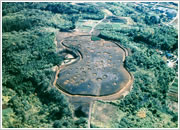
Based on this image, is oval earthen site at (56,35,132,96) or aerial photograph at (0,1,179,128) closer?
aerial photograph at (0,1,179,128)

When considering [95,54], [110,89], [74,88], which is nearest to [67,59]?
[95,54]

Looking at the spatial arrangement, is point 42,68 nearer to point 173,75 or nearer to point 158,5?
point 173,75

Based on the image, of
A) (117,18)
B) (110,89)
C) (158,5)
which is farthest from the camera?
(158,5)

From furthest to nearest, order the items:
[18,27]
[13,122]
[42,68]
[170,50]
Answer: [18,27]
[170,50]
[42,68]
[13,122]

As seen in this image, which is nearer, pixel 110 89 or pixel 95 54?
pixel 110 89

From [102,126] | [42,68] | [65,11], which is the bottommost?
[102,126]

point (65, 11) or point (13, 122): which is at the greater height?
point (65, 11)

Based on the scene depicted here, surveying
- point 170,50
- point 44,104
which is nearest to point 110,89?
point 44,104

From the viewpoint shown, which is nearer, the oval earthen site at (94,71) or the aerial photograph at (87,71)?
the aerial photograph at (87,71)
